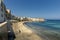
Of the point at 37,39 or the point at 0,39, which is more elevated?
the point at 0,39

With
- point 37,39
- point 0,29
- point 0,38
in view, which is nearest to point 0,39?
point 0,38

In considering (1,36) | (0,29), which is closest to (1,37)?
(1,36)

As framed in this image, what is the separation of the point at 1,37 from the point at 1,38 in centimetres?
8

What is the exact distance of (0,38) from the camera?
920 cm

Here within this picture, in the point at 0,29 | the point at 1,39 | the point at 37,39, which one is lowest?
the point at 37,39

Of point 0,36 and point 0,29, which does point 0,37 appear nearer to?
point 0,36

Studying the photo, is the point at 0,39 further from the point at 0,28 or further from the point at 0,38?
the point at 0,28

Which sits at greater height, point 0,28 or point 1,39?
point 0,28

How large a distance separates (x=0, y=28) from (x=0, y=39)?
1154mm

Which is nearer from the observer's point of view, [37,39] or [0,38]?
[0,38]

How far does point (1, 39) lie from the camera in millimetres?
9336

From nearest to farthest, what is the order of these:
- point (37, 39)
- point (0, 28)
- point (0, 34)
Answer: point (0, 28) → point (0, 34) → point (37, 39)

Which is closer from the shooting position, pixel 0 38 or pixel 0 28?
pixel 0 28

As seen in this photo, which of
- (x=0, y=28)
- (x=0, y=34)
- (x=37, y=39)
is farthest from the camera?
(x=37, y=39)
